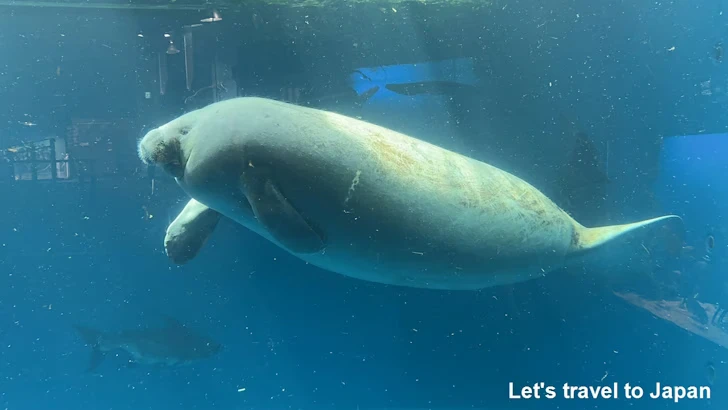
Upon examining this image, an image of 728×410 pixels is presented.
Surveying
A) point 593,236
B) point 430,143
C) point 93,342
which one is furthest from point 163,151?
point 93,342

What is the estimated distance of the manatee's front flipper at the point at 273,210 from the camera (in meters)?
2.46

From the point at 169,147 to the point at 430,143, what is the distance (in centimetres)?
232

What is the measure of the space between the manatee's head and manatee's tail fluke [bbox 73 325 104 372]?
450cm

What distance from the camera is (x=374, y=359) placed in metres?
5.31

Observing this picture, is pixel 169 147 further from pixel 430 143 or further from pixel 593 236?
pixel 593 236

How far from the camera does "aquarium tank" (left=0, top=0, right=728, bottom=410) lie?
4816 millimetres

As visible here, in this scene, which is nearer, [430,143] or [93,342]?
[430,143]

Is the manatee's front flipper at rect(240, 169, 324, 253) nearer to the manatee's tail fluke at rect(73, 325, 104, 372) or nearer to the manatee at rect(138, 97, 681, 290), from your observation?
the manatee at rect(138, 97, 681, 290)

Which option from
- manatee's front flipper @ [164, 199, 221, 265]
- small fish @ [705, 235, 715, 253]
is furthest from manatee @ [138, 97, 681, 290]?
small fish @ [705, 235, 715, 253]

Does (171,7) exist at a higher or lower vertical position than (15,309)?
higher

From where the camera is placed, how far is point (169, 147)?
275 cm

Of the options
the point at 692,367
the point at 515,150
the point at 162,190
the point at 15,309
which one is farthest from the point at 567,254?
the point at 15,309

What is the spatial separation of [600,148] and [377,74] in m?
2.70

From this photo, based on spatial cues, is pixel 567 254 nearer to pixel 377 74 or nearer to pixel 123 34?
pixel 377 74
